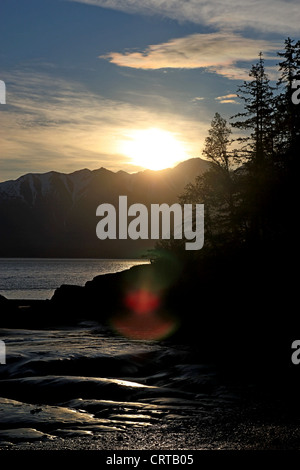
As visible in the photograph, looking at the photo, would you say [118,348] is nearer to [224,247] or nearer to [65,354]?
[65,354]

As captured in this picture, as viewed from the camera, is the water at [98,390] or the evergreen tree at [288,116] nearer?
the water at [98,390]

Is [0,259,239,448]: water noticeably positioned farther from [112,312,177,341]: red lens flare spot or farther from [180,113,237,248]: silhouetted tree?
[180,113,237,248]: silhouetted tree

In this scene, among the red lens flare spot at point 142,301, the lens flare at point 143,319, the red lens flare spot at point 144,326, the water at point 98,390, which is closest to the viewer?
the water at point 98,390

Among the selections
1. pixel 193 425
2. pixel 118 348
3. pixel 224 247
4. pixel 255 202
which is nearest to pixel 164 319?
pixel 224 247

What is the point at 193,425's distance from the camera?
1282 cm

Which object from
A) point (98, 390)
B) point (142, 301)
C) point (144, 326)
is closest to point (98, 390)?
point (98, 390)

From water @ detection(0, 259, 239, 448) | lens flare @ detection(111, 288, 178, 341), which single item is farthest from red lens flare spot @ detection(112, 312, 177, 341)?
water @ detection(0, 259, 239, 448)

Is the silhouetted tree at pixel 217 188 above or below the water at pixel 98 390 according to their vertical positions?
above

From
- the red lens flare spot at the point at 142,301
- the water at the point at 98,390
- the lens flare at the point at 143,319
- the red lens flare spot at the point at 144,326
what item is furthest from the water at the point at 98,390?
the red lens flare spot at the point at 142,301

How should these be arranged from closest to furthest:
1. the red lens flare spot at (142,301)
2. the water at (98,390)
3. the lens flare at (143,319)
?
the water at (98,390)
the lens flare at (143,319)
the red lens flare spot at (142,301)

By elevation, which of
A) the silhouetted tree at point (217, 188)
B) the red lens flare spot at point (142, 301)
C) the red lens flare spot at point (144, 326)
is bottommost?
the red lens flare spot at point (144, 326)

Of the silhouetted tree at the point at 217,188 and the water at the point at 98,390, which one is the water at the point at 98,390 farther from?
the silhouetted tree at the point at 217,188

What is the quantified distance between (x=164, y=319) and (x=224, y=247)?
6.93m

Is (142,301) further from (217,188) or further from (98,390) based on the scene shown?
(98,390)
